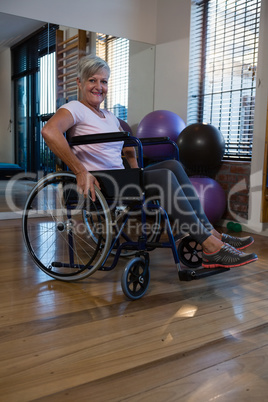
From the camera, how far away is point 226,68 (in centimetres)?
349

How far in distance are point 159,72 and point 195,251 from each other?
98.2 inches

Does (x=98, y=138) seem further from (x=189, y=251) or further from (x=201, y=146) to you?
(x=201, y=146)

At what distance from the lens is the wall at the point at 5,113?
3.28 meters

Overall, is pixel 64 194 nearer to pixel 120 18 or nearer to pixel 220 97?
pixel 220 97

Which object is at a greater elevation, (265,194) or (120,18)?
(120,18)

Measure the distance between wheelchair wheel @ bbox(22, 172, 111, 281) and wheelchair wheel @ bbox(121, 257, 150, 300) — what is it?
0.37 feet

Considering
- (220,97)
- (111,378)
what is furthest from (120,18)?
(111,378)

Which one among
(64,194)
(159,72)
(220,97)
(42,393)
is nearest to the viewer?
(42,393)

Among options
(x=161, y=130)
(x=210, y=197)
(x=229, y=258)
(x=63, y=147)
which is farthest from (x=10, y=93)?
(x=229, y=258)

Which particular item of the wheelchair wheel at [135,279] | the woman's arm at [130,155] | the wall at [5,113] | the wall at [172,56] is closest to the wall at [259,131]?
the wall at [172,56]

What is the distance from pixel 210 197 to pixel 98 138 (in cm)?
161

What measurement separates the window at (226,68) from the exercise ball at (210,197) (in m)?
0.44

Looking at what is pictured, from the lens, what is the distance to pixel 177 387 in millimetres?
1025

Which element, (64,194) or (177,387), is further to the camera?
(64,194)
